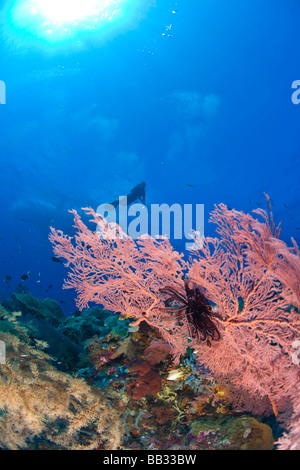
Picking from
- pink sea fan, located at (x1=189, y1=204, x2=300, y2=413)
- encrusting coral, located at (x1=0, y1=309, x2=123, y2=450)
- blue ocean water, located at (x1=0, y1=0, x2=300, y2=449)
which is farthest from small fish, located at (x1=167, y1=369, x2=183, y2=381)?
encrusting coral, located at (x1=0, y1=309, x2=123, y2=450)

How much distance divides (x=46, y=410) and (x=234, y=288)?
3463 mm

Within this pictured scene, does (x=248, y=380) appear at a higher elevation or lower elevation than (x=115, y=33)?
lower

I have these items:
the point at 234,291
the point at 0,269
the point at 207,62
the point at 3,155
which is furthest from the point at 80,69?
the point at 0,269

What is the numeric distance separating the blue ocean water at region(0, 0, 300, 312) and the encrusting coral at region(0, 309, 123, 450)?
12.7 m

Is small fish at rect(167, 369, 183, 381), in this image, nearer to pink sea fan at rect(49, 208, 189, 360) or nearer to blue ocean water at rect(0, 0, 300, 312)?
pink sea fan at rect(49, 208, 189, 360)

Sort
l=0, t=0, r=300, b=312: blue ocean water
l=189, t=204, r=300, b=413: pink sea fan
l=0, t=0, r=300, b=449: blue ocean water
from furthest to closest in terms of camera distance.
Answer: l=0, t=0, r=300, b=312: blue ocean water < l=0, t=0, r=300, b=449: blue ocean water < l=189, t=204, r=300, b=413: pink sea fan

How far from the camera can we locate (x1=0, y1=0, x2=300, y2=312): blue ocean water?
19.2 metres

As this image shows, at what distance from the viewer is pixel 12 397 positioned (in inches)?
135

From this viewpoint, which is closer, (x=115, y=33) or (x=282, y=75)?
(x=115, y=33)

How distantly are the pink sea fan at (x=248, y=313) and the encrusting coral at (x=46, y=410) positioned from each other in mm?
2154

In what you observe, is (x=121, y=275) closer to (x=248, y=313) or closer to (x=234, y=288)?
(x=234, y=288)
